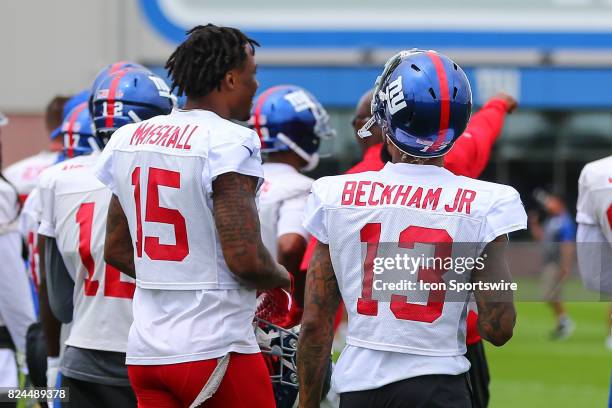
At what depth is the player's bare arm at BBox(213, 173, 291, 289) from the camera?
3.95 metres

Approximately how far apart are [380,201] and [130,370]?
1.11 metres

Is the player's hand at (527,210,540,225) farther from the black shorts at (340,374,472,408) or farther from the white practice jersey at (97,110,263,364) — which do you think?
the black shorts at (340,374,472,408)

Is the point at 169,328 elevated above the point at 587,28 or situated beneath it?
elevated above

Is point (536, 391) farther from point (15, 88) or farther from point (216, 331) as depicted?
point (15, 88)

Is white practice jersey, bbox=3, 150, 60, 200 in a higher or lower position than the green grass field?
higher

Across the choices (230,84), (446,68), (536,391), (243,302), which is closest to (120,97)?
(230,84)

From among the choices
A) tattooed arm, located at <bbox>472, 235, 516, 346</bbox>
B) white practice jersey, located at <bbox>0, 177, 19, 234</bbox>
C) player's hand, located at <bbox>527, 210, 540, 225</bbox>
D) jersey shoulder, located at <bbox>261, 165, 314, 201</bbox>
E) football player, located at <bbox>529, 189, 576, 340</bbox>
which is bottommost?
player's hand, located at <bbox>527, 210, 540, 225</bbox>

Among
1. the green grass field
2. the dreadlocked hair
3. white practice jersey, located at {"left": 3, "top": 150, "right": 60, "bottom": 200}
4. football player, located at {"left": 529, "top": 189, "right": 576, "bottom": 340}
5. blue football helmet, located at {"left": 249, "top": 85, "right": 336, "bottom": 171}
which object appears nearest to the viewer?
the dreadlocked hair

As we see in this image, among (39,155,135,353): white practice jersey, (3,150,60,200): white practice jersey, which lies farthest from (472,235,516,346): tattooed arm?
(3,150,60,200): white practice jersey

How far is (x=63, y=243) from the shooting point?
16.3ft

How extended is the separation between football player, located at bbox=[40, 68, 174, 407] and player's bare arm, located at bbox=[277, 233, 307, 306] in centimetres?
82

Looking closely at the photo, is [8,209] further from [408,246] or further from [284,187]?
[408,246]

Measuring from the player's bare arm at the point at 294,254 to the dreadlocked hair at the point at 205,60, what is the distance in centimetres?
131

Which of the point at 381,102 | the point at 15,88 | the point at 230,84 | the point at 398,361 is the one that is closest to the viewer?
the point at 398,361
